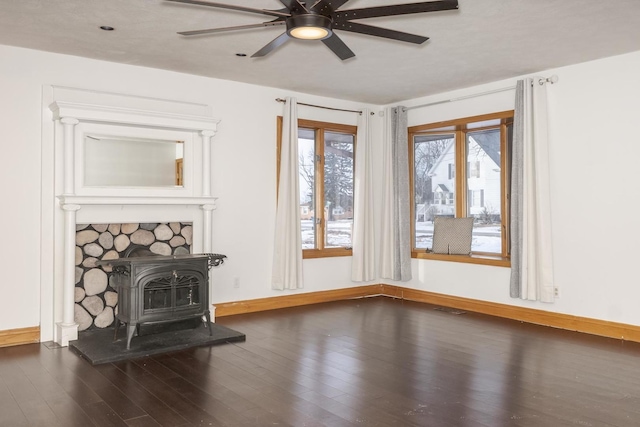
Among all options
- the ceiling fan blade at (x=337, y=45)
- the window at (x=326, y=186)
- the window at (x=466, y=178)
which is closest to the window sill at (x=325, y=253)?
the window at (x=326, y=186)

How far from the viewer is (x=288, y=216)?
5.95m

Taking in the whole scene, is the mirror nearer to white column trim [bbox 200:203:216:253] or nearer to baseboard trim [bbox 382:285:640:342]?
white column trim [bbox 200:203:216:253]

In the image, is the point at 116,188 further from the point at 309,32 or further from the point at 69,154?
the point at 309,32

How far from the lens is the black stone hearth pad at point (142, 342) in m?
4.06

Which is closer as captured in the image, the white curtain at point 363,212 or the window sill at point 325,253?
the window sill at point 325,253

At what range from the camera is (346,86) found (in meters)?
5.93

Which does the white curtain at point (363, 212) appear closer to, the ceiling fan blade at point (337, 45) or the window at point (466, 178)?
the window at point (466, 178)

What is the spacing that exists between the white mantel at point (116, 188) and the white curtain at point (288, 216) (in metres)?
0.91

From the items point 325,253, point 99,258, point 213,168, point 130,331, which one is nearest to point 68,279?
point 99,258

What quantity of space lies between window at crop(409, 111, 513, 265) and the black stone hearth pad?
2.91m

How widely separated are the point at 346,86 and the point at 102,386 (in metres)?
3.95

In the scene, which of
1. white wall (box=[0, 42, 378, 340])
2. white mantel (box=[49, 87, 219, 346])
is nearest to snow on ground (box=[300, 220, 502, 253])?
white wall (box=[0, 42, 378, 340])

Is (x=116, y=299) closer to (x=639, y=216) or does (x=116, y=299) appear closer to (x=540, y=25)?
(x=540, y=25)

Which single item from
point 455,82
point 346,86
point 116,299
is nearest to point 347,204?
point 346,86
